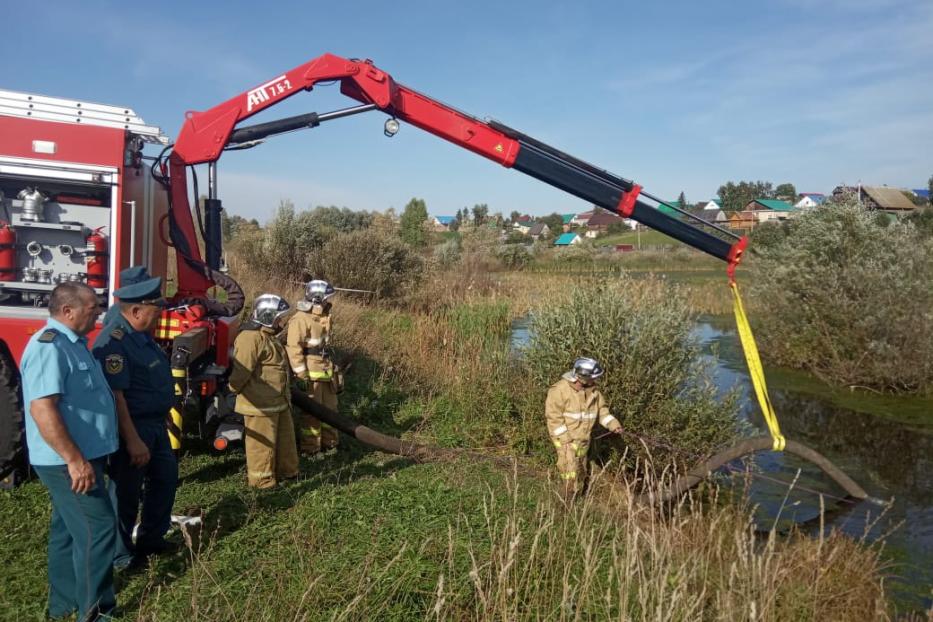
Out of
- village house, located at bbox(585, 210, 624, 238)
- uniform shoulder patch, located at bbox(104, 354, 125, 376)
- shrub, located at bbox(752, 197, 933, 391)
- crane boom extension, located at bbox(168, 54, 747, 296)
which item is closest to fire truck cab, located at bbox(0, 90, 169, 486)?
crane boom extension, located at bbox(168, 54, 747, 296)

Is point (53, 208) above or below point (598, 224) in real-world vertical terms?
below

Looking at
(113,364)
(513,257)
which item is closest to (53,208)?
(113,364)

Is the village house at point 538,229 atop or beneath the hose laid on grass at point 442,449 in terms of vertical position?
atop

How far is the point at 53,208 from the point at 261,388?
7.70 feet

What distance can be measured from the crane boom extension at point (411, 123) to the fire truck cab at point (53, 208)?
70 cm

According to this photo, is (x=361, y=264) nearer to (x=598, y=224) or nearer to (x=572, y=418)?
(x=572, y=418)

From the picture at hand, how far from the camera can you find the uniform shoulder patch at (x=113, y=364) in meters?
3.70

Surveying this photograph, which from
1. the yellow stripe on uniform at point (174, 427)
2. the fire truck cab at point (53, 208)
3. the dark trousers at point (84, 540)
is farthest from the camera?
the yellow stripe on uniform at point (174, 427)

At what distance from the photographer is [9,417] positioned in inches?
196

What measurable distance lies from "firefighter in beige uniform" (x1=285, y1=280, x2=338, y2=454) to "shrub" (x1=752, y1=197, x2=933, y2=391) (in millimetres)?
10046

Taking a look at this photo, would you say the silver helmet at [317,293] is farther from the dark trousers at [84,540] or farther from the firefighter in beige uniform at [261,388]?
the dark trousers at [84,540]

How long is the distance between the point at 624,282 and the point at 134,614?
21.0ft

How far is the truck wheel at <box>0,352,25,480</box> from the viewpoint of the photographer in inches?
196

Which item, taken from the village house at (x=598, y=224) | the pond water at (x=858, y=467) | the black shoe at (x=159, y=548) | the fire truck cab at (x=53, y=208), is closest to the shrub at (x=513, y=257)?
the pond water at (x=858, y=467)
